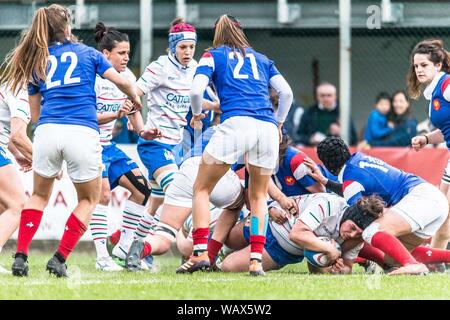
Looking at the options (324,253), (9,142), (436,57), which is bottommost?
(324,253)

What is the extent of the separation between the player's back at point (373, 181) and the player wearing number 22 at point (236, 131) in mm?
622

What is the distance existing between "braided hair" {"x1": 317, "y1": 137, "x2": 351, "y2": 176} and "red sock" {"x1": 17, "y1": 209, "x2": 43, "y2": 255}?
2.23 meters

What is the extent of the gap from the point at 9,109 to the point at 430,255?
353 cm

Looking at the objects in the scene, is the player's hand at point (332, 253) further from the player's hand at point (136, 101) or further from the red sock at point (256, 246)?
the player's hand at point (136, 101)

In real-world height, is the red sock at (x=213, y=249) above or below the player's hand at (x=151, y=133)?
below

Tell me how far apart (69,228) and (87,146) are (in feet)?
2.03

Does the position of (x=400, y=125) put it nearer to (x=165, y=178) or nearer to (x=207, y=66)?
(x=165, y=178)

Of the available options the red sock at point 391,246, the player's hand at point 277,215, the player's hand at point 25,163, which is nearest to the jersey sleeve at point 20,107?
the player's hand at point 25,163

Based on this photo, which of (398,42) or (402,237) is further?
(398,42)

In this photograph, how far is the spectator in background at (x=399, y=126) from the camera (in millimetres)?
13344

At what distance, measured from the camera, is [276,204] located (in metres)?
9.47

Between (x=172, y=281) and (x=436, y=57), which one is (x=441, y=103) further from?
(x=172, y=281)

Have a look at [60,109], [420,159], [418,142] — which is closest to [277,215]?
[418,142]

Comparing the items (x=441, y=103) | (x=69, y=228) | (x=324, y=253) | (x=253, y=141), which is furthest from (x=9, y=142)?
(x=441, y=103)
